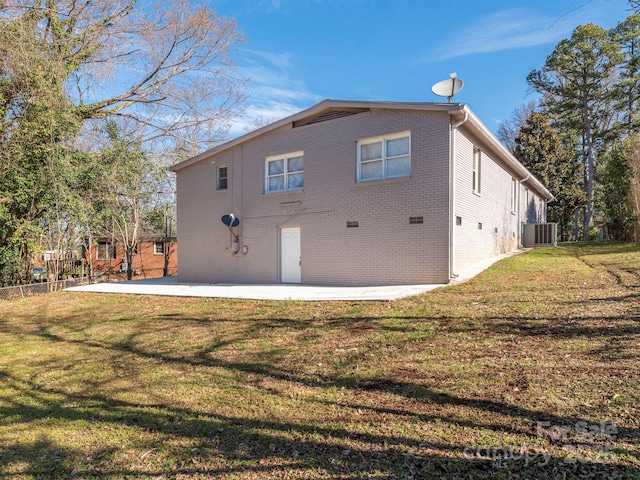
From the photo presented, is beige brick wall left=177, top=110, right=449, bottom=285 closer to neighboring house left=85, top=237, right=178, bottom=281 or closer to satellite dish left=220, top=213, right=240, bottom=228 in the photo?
satellite dish left=220, top=213, right=240, bottom=228

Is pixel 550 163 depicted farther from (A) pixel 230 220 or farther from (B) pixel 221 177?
(A) pixel 230 220

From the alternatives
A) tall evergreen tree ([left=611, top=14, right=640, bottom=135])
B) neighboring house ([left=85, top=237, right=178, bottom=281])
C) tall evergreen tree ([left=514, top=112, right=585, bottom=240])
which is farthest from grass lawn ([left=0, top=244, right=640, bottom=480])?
tall evergreen tree ([left=611, top=14, right=640, bottom=135])

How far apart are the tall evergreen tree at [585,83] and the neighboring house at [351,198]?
1644 cm

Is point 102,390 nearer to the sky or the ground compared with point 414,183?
nearer to the ground

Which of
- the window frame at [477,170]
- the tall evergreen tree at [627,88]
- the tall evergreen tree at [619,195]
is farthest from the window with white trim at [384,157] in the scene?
the tall evergreen tree at [627,88]

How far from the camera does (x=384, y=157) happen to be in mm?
11000

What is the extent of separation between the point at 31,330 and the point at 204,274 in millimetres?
7428

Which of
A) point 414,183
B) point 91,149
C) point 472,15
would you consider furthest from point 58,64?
point 472,15

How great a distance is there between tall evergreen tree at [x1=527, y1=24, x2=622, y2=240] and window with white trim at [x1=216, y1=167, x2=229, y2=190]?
73.1ft

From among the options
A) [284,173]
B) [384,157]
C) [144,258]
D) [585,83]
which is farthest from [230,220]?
[585,83]

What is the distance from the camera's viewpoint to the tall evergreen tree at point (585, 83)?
2495 centimetres

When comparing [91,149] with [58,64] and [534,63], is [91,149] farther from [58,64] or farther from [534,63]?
[534,63]

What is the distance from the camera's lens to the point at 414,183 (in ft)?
34.0

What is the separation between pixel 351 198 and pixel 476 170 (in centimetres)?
426
